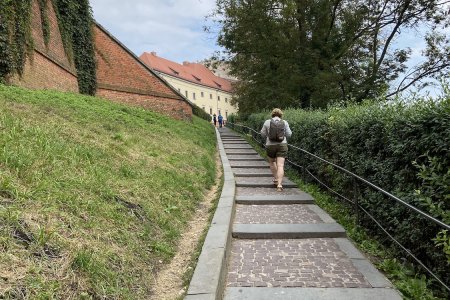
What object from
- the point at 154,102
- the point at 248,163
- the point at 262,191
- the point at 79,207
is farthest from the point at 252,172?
the point at 154,102

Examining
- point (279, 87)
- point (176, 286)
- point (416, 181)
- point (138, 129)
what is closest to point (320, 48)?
point (279, 87)

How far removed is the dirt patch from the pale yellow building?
5838cm

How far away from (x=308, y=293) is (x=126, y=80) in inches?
683

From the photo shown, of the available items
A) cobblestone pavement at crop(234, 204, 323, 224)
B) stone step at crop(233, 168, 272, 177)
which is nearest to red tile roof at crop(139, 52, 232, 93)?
stone step at crop(233, 168, 272, 177)

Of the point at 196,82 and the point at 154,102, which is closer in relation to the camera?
the point at 154,102

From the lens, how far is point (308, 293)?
370 cm

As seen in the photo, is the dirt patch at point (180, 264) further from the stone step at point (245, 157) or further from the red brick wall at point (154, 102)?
the red brick wall at point (154, 102)

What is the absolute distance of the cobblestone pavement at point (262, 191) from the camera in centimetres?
825

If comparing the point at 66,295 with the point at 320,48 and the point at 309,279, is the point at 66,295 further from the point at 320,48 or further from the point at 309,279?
the point at 320,48

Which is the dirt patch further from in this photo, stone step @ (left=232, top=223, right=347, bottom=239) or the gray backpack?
the gray backpack

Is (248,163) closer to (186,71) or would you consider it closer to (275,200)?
(275,200)

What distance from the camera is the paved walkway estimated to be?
12.3ft

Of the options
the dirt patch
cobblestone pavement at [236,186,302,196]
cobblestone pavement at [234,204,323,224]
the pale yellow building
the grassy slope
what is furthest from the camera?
the pale yellow building

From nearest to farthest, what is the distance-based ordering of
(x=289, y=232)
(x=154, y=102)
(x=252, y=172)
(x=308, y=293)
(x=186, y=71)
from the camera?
(x=308, y=293)
(x=289, y=232)
(x=252, y=172)
(x=154, y=102)
(x=186, y=71)
